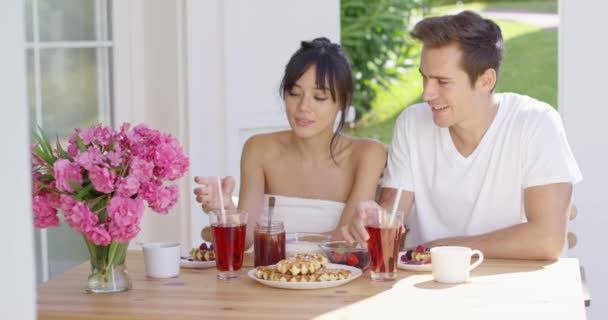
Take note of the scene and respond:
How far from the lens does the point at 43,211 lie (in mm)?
1970

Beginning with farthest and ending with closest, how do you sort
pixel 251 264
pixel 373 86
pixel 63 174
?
pixel 373 86 → pixel 251 264 → pixel 63 174

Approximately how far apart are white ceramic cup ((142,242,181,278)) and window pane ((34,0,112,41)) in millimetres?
1484

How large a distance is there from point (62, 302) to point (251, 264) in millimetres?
499

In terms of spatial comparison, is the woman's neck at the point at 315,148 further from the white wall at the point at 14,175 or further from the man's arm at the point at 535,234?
the white wall at the point at 14,175

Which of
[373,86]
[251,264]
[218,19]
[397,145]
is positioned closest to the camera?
[251,264]

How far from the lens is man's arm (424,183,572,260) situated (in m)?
2.29

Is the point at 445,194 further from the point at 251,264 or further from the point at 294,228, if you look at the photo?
the point at 251,264

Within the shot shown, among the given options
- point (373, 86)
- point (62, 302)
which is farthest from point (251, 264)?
point (373, 86)

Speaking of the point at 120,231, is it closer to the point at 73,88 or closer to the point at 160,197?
the point at 160,197

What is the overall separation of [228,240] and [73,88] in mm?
1661

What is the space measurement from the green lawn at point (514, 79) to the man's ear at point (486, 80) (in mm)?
4856

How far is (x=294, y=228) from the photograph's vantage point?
9.19 feet

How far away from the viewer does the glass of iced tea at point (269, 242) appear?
219 cm

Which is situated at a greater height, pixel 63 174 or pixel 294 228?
pixel 63 174
